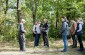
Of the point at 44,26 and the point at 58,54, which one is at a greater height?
the point at 44,26

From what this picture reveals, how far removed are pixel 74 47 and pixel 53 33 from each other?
8.71m

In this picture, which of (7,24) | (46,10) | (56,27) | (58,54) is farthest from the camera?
(46,10)

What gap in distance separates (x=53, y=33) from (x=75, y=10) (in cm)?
311

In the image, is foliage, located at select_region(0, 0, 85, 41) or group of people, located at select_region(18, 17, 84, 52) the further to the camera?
foliage, located at select_region(0, 0, 85, 41)

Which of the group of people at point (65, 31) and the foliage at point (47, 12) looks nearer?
the group of people at point (65, 31)

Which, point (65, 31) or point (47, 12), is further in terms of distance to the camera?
point (47, 12)

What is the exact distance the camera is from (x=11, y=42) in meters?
19.3

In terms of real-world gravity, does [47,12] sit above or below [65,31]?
above

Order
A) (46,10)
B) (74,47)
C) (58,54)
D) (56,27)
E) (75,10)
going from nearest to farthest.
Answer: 1. (58,54)
2. (74,47)
3. (75,10)
4. (56,27)
5. (46,10)

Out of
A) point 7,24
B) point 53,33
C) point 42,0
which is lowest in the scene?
point 53,33

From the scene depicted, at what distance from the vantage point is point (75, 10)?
23.0 m

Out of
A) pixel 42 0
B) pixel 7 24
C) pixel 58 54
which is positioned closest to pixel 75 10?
pixel 42 0

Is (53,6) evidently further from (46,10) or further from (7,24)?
(7,24)

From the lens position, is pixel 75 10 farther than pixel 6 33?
Yes
